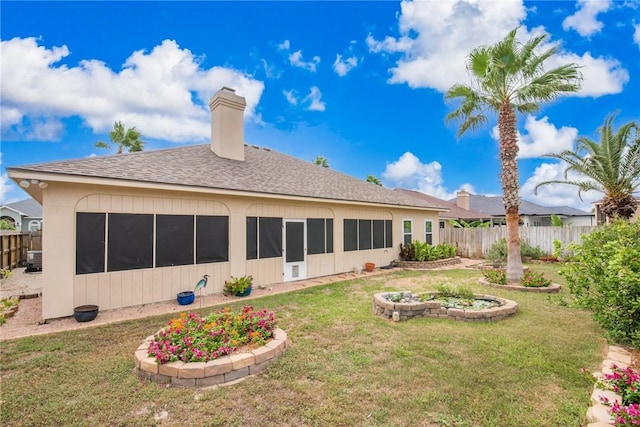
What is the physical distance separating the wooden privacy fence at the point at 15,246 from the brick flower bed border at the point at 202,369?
13.1 metres

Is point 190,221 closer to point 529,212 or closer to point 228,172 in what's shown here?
point 228,172

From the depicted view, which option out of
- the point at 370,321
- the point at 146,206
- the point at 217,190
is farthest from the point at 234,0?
the point at 370,321

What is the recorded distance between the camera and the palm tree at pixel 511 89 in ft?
28.5

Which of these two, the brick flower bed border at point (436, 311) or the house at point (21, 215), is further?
the house at point (21, 215)

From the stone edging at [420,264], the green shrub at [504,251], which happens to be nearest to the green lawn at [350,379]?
the stone edging at [420,264]

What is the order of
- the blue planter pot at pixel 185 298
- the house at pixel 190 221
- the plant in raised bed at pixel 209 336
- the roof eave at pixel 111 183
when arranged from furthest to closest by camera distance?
the blue planter pot at pixel 185 298 → the house at pixel 190 221 → the roof eave at pixel 111 183 → the plant in raised bed at pixel 209 336

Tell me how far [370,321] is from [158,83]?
12.5 m

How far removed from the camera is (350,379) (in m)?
3.47

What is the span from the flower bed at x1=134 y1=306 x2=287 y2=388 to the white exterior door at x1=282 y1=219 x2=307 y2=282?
5.33 metres

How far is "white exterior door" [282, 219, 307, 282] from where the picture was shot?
9773 millimetres

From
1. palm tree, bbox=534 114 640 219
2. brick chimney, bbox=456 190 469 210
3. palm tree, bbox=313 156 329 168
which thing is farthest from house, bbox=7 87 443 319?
brick chimney, bbox=456 190 469 210

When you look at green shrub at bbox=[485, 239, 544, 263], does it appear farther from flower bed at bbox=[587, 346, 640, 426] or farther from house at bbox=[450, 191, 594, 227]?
house at bbox=[450, 191, 594, 227]

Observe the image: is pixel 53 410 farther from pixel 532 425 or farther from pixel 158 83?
pixel 158 83

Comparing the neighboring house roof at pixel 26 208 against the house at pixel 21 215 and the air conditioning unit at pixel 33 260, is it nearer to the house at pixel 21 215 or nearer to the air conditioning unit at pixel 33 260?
the house at pixel 21 215
